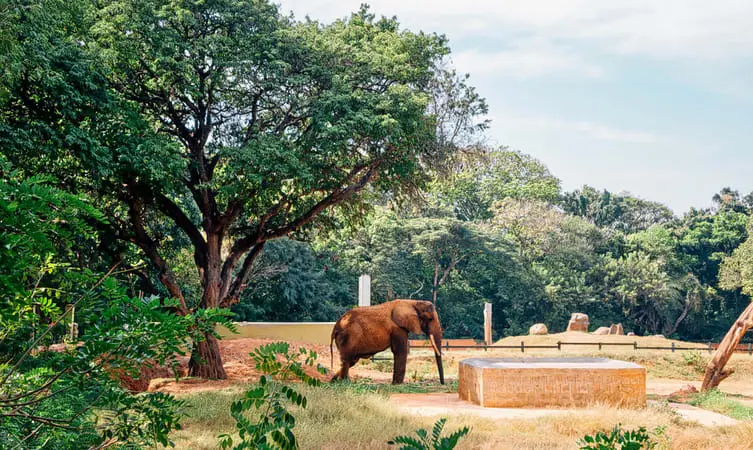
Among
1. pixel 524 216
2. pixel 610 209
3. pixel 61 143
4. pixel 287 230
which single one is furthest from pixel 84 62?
pixel 610 209

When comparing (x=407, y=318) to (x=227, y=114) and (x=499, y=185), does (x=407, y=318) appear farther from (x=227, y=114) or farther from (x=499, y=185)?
(x=499, y=185)

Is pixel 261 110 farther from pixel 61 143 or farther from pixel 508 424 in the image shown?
pixel 508 424

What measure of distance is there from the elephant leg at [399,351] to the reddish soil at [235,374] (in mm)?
2041

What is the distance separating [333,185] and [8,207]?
616 inches

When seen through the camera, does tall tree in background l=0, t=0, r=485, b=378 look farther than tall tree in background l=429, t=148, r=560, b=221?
No

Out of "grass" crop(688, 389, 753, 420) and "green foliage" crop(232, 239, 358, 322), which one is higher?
"green foliage" crop(232, 239, 358, 322)

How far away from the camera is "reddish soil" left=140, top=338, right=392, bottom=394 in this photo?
17.1 m

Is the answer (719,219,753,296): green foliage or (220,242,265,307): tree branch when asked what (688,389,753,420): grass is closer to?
(220,242,265,307): tree branch

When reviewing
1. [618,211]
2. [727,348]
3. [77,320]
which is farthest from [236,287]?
[618,211]

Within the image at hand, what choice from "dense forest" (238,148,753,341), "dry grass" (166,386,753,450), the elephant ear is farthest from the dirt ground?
"dense forest" (238,148,753,341)

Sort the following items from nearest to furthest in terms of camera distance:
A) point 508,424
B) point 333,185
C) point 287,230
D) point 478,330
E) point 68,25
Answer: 1. point 508,424
2. point 68,25
3. point 333,185
4. point 287,230
5. point 478,330

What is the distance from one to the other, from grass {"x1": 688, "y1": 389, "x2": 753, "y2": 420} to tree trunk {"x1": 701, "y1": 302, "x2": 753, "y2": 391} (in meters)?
0.53

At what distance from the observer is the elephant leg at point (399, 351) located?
1912 cm

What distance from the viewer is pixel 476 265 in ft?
153
